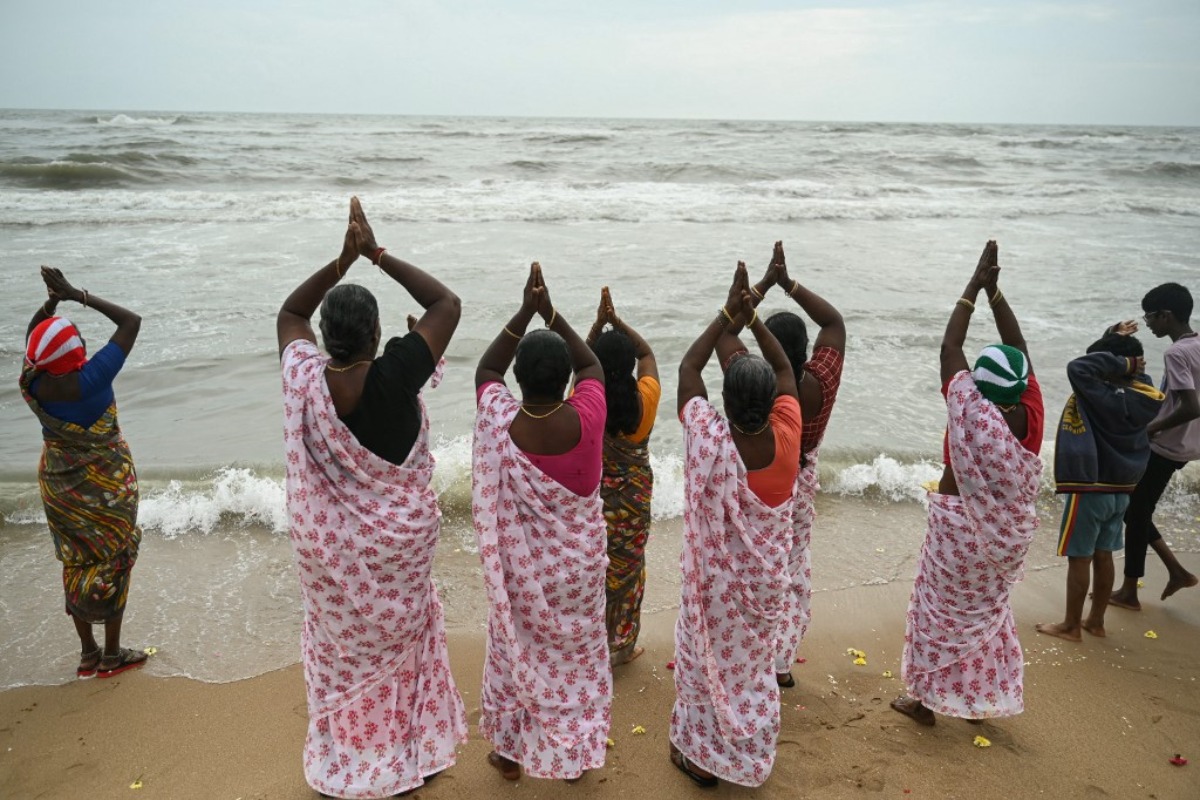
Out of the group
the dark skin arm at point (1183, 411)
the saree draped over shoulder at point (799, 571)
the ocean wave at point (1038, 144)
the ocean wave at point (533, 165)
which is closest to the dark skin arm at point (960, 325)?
the saree draped over shoulder at point (799, 571)

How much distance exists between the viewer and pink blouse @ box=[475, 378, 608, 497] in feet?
9.77

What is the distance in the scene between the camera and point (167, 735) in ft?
12.1

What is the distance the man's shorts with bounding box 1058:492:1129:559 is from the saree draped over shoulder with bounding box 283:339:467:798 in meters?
3.21

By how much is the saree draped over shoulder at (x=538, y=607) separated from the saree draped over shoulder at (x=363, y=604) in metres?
0.20

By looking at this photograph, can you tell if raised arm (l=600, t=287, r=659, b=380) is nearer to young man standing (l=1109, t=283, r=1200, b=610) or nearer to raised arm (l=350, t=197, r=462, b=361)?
raised arm (l=350, t=197, r=462, b=361)

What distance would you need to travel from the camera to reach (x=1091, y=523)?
14.3ft

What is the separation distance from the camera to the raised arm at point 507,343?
306 centimetres

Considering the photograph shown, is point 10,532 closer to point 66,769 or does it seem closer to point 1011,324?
point 66,769

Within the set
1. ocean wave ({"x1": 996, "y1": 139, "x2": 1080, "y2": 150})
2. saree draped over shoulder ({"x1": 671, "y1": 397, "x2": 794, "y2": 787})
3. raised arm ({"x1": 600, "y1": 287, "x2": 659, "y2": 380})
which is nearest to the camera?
saree draped over shoulder ({"x1": 671, "y1": 397, "x2": 794, "y2": 787})

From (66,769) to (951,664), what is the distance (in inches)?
145

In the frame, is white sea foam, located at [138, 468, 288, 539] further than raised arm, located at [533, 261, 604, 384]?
Yes

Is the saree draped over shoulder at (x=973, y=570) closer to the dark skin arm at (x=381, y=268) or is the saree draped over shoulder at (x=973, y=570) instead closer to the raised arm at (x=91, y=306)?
the dark skin arm at (x=381, y=268)

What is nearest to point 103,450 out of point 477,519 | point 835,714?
point 477,519

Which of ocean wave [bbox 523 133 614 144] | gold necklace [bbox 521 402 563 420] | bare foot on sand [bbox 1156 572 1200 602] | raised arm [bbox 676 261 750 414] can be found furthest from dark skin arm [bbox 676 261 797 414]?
ocean wave [bbox 523 133 614 144]
